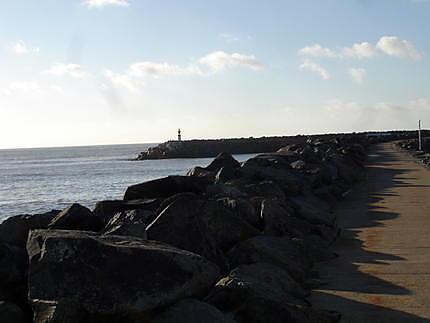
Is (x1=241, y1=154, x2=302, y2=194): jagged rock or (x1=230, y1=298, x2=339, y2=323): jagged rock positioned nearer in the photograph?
(x1=230, y1=298, x2=339, y2=323): jagged rock

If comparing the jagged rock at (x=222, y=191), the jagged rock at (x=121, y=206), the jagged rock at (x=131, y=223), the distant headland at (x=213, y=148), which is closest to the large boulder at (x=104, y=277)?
the jagged rock at (x=131, y=223)

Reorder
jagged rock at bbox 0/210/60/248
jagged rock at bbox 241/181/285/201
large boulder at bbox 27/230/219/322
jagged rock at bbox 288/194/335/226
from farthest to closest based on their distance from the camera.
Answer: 1. jagged rock at bbox 241/181/285/201
2. jagged rock at bbox 288/194/335/226
3. jagged rock at bbox 0/210/60/248
4. large boulder at bbox 27/230/219/322

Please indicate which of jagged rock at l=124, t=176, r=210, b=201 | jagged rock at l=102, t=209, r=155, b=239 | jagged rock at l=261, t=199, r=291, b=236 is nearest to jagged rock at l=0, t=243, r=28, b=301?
jagged rock at l=102, t=209, r=155, b=239

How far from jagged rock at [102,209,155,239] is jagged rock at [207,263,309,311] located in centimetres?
121

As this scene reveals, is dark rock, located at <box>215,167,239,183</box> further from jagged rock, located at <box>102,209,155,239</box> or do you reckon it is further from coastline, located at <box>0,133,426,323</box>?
jagged rock, located at <box>102,209,155,239</box>

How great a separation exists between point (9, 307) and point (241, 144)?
86.4 metres

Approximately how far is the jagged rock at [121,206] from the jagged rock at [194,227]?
1435mm

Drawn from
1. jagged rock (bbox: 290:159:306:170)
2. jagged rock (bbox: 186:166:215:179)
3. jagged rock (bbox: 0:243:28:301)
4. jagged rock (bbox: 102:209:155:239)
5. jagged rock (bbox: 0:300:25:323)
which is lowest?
jagged rock (bbox: 0:300:25:323)

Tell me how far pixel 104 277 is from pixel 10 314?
0.82 meters

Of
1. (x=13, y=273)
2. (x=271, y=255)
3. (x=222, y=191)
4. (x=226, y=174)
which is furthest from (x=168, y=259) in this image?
(x=226, y=174)

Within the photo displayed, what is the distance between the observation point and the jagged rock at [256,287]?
5.88 metres

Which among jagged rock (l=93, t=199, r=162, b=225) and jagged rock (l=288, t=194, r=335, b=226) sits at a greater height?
jagged rock (l=93, t=199, r=162, b=225)

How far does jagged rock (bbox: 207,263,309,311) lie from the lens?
5.88 m

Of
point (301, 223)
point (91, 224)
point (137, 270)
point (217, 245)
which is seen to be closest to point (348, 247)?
point (301, 223)
